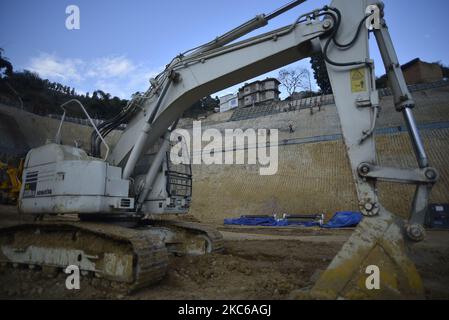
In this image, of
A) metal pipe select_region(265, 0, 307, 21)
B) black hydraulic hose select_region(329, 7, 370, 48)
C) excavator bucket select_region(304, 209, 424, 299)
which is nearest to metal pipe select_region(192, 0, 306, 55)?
metal pipe select_region(265, 0, 307, 21)

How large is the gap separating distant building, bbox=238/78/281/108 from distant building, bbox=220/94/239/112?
363 centimetres

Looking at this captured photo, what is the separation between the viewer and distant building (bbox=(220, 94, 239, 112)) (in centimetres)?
5871

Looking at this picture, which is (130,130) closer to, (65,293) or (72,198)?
(72,198)

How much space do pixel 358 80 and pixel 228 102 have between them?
58.0 m

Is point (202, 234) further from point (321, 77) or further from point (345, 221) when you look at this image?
point (321, 77)

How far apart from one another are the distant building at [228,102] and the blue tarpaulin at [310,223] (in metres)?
42.7

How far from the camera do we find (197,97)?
542 cm

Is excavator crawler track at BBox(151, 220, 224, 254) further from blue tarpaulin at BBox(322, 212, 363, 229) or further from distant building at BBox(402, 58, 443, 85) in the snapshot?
distant building at BBox(402, 58, 443, 85)

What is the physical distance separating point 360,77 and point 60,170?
4866 millimetres

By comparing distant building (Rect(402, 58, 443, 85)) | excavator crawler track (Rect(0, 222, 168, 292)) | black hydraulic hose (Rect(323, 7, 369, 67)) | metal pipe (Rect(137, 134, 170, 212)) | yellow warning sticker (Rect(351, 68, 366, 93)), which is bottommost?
excavator crawler track (Rect(0, 222, 168, 292))

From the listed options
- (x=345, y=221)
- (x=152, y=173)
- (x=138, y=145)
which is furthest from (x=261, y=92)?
(x=138, y=145)

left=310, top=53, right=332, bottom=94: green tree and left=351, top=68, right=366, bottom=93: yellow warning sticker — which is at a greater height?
left=310, top=53, right=332, bottom=94: green tree

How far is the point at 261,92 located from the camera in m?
52.8

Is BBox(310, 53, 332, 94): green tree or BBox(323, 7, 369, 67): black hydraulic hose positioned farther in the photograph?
BBox(310, 53, 332, 94): green tree
